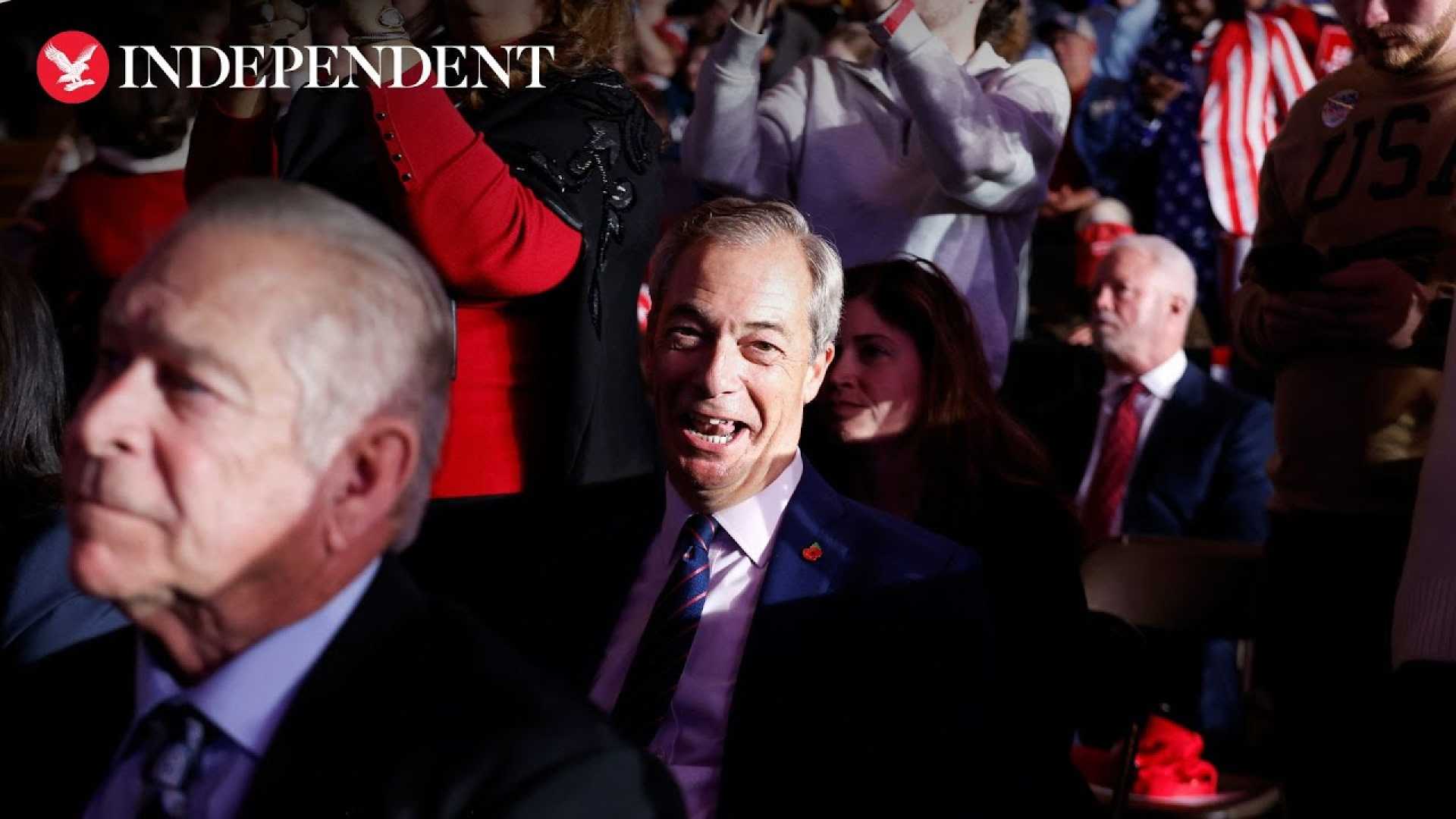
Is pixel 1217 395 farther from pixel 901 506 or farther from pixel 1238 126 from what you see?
pixel 901 506

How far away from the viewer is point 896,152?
327cm

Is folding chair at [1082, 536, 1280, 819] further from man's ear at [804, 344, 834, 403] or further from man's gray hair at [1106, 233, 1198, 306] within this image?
man's gray hair at [1106, 233, 1198, 306]

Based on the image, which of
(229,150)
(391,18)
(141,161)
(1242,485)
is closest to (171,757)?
(229,150)

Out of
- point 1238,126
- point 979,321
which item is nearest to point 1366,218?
point 979,321

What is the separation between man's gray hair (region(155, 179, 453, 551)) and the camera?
1.18 meters

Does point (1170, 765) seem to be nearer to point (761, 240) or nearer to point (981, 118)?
point (981, 118)

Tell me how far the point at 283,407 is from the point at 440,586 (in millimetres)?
1090

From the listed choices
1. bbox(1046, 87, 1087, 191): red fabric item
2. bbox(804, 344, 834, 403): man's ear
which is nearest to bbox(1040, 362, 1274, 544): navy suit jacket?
Answer: bbox(1046, 87, 1087, 191): red fabric item

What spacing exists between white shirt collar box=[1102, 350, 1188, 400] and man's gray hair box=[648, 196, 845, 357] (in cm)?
238

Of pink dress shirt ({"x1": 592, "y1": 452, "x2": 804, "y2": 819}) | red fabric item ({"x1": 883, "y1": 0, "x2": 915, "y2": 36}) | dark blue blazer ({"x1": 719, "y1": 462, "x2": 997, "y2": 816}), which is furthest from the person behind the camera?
red fabric item ({"x1": 883, "y1": 0, "x2": 915, "y2": 36})

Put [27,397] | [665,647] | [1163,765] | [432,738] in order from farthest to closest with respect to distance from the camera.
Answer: [1163,765]
[27,397]
[665,647]
[432,738]

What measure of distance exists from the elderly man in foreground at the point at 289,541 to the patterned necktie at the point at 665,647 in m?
0.78

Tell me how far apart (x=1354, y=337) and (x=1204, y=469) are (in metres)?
1.74

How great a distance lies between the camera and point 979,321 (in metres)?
3.28
